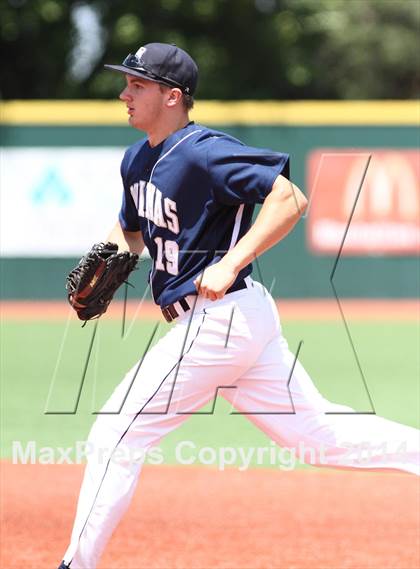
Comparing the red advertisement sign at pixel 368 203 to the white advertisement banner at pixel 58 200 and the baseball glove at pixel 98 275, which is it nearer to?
the white advertisement banner at pixel 58 200

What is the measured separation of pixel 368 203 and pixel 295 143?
1.30 meters

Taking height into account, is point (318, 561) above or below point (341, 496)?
above

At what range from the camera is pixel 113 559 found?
4094 mm

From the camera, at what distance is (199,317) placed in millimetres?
3414

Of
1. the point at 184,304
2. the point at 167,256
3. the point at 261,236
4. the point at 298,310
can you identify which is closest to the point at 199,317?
the point at 184,304

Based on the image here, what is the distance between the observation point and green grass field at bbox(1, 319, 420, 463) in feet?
22.1

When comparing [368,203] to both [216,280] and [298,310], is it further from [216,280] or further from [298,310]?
[216,280]

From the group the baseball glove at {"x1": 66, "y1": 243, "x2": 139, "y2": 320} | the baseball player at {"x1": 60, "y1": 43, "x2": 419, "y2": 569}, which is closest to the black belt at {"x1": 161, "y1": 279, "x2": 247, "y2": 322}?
the baseball player at {"x1": 60, "y1": 43, "x2": 419, "y2": 569}

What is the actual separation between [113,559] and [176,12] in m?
17.7

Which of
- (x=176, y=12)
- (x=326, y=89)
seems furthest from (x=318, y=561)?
(x=326, y=89)

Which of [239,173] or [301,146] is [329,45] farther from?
[239,173]

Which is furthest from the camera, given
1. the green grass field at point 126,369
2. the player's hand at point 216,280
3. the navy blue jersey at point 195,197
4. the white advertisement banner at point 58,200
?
the white advertisement banner at point 58,200

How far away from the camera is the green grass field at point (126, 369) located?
6734mm

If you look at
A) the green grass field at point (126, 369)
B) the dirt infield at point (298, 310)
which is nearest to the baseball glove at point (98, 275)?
the green grass field at point (126, 369)
